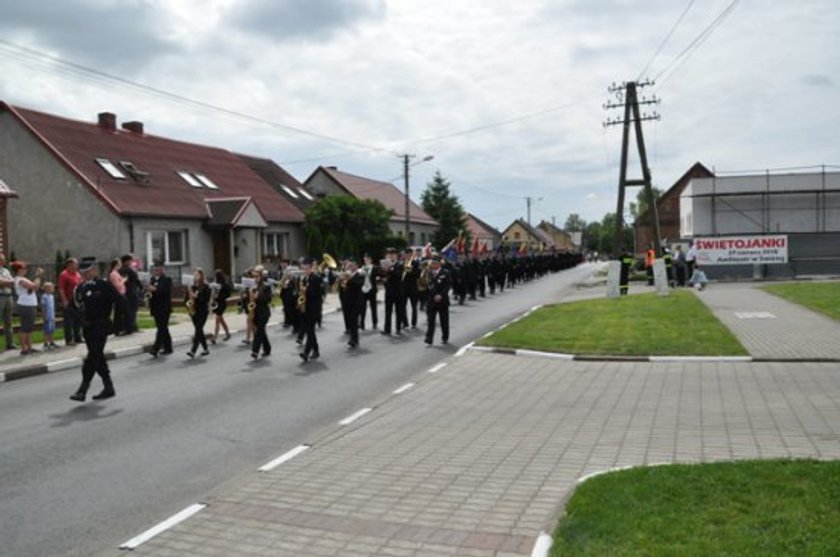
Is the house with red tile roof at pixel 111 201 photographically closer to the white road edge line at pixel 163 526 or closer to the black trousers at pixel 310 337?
the black trousers at pixel 310 337

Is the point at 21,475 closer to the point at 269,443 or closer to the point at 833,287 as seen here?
the point at 269,443

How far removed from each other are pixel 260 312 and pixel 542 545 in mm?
10770

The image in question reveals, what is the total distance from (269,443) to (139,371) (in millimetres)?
6260

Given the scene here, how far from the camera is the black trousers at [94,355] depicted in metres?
10.4

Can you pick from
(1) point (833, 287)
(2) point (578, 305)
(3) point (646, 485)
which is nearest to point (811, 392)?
(3) point (646, 485)

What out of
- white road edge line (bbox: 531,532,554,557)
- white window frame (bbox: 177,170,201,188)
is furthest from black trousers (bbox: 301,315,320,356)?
white window frame (bbox: 177,170,201,188)

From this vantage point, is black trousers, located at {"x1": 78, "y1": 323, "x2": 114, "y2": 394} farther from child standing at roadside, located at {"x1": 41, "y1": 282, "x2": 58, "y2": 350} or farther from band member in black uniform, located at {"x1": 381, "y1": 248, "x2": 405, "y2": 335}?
band member in black uniform, located at {"x1": 381, "y1": 248, "x2": 405, "y2": 335}

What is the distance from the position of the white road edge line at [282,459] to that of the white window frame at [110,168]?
26.2 m

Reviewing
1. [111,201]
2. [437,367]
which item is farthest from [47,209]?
[437,367]

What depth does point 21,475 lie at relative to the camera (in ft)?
22.9

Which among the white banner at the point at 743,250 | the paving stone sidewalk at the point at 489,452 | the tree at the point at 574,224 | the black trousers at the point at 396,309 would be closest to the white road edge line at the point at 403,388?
the paving stone sidewalk at the point at 489,452

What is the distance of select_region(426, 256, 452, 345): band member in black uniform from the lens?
15.9m

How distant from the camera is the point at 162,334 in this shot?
1562 centimetres

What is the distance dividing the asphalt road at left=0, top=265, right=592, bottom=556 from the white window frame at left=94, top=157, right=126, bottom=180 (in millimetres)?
17884
